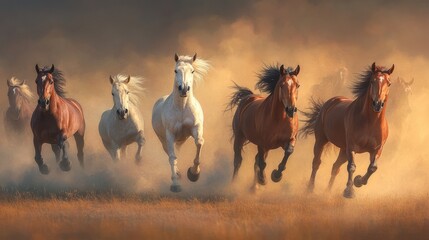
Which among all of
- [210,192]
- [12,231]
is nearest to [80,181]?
[210,192]

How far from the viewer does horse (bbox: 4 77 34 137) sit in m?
25.8

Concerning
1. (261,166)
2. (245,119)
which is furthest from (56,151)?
(261,166)

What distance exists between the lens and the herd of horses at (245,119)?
63.5 feet

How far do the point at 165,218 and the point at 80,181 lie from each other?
4.04 meters

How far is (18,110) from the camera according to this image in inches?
1014

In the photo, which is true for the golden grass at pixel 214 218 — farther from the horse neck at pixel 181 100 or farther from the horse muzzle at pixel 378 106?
the horse neck at pixel 181 100

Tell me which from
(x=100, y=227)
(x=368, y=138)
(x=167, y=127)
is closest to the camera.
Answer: (x=100, y=227)

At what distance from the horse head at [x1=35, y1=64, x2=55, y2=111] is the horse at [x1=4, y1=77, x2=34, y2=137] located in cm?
552

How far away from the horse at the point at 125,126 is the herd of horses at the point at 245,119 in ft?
0.07

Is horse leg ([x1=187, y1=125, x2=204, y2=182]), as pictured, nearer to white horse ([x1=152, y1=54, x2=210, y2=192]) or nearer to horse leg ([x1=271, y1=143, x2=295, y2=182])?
white horse ([x1=152, y1=54, x2=210, y2=192])

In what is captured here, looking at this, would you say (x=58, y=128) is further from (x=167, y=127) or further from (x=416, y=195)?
(x=416, y=195)

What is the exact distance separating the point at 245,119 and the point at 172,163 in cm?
174

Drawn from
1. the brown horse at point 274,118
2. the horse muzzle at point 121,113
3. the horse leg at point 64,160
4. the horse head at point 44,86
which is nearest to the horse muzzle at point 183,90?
the brown horse at point 274,118

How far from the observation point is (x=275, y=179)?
19.9m
